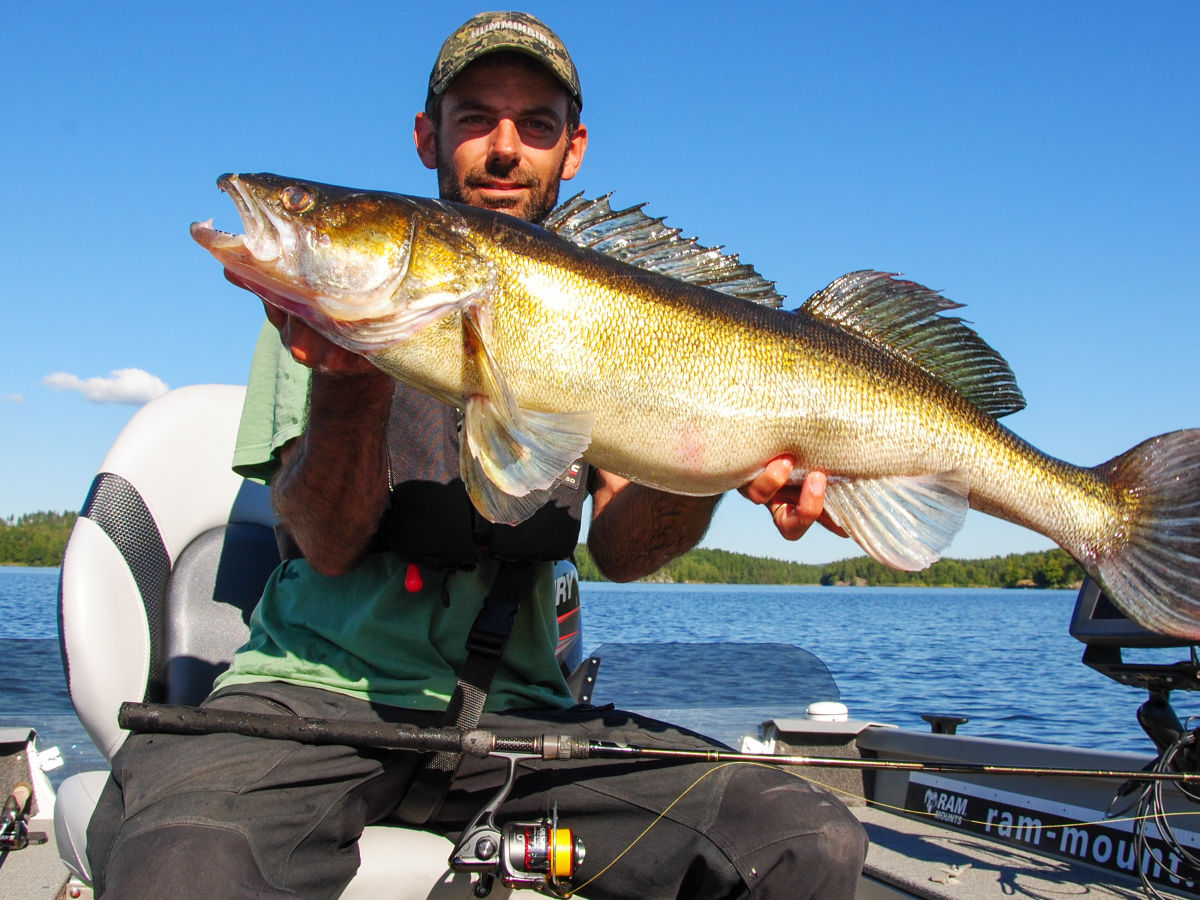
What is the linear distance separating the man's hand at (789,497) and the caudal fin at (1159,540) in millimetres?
800

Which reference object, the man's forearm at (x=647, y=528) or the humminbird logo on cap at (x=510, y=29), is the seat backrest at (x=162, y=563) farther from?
the humminbird logo on cap at (x=510, y=29)

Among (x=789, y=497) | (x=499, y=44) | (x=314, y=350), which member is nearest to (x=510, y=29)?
(x=499, y=44)

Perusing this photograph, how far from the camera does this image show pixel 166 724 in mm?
2406

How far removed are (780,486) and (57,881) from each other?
11.7ft

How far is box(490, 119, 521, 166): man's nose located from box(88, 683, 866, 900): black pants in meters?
1.93

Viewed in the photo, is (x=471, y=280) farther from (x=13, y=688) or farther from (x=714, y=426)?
(x=13, y=688)

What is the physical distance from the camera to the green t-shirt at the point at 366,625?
2773mm

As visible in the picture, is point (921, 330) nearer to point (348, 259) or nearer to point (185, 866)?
point (348, 259)

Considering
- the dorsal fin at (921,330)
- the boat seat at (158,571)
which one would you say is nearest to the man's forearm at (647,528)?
the dorsal fin at (921,330)

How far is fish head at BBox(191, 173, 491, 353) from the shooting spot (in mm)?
2375

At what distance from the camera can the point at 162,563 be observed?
350cm

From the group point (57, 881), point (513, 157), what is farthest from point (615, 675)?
point (513, 157)

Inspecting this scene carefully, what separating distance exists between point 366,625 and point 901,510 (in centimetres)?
163

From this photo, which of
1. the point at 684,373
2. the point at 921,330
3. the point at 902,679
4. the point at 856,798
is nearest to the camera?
the point at 684,373
